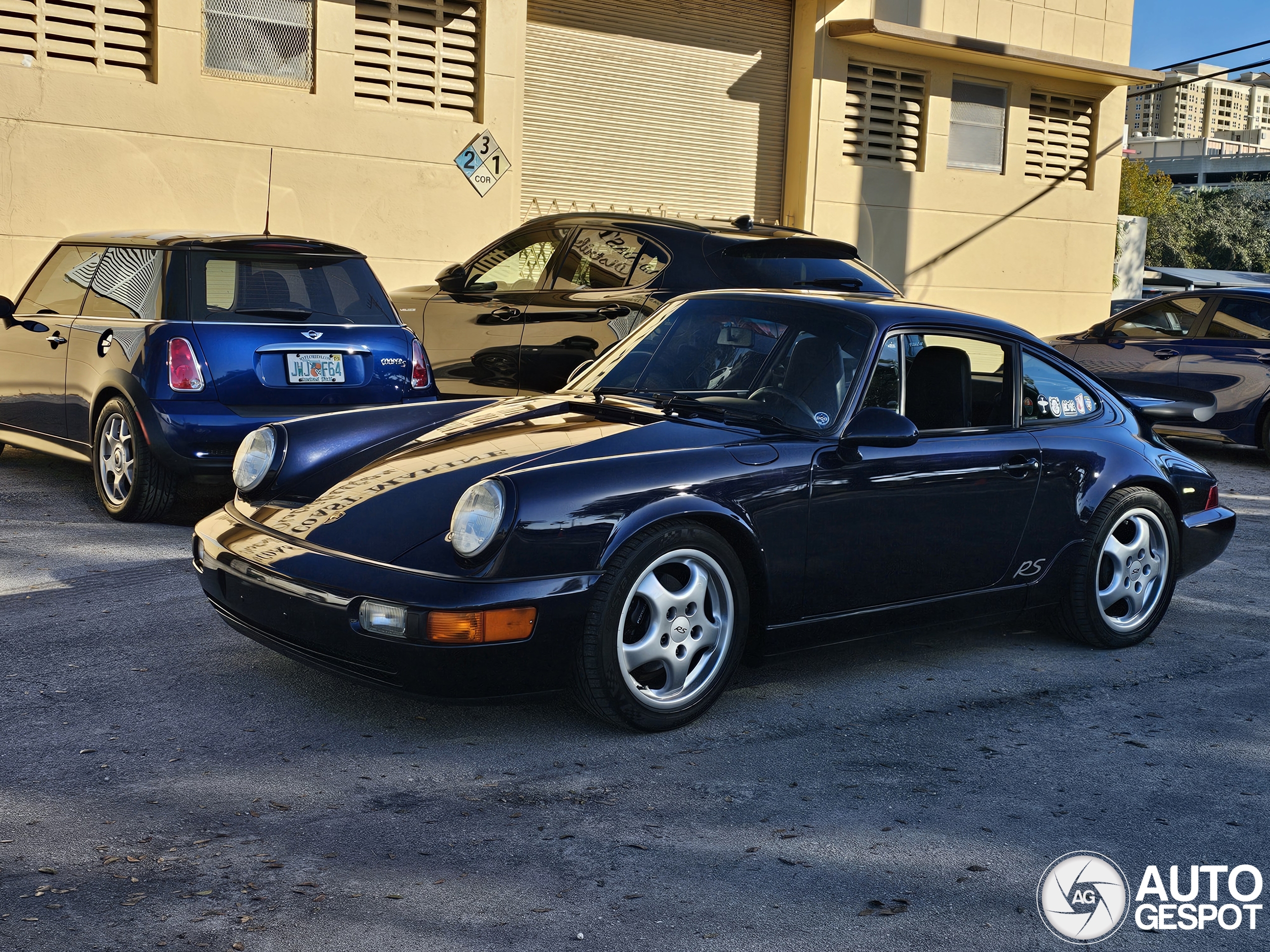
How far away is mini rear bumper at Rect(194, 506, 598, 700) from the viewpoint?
3.68 meters

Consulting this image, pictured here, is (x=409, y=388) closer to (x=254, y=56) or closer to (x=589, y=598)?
(x=589, y=598)

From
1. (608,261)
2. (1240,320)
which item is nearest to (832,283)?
(608,261)

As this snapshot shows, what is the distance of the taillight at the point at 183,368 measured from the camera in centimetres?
669

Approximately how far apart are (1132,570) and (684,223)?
374cm

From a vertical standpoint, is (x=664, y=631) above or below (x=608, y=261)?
below

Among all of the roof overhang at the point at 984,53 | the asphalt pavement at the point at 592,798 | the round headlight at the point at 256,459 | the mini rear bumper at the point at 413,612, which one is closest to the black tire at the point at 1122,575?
the asphalt pavement at the point at 592,798

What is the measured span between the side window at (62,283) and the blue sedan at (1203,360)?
717 cm

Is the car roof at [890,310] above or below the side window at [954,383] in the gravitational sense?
above

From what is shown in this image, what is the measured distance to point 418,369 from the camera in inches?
294

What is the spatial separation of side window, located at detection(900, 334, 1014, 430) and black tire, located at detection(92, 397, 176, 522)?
12.7 feet

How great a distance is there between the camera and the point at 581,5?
14.5 m

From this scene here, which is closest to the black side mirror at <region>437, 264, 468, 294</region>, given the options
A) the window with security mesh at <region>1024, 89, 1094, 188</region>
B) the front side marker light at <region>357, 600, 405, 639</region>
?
the front side marker light at <region>357, 600, 405, 639</region>

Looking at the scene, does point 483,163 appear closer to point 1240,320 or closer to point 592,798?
point 1240,320

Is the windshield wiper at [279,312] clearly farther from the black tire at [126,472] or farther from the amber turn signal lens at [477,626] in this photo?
the amber turn signal lens at [477,626]
